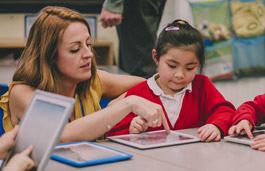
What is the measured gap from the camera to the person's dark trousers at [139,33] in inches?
→ 87.6

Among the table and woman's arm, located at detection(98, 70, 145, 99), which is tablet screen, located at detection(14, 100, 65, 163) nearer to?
the table

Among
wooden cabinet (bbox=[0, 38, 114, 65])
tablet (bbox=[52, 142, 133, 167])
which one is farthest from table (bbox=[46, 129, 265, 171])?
wooden cabinet (bbox=[0, 38, 114, 65])

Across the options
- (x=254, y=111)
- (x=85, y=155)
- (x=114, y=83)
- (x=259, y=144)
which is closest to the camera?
(x=85, y=155)

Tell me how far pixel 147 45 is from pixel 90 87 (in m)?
0.80

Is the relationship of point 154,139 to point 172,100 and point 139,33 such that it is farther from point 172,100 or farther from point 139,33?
point 139,33

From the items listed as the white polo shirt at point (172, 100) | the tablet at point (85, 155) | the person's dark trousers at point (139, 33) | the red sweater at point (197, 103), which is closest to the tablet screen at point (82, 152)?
the tablet at point (85, 155)

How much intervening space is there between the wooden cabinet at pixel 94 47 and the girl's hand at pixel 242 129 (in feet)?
9.61

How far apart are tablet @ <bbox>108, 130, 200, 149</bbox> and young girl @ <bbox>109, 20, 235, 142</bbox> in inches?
7.8

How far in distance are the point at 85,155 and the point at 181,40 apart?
756mm

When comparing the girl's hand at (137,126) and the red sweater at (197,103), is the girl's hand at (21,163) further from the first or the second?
the red sweater at (197,103)

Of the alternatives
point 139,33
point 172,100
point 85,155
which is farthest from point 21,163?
point 139,33

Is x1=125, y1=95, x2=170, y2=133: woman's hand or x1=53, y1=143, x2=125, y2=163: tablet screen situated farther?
x1=125, y1=95, x2=170, y2=133: woman's hand

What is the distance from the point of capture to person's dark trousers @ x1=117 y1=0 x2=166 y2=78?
2.22 metres

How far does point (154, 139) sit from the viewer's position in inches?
46.2
